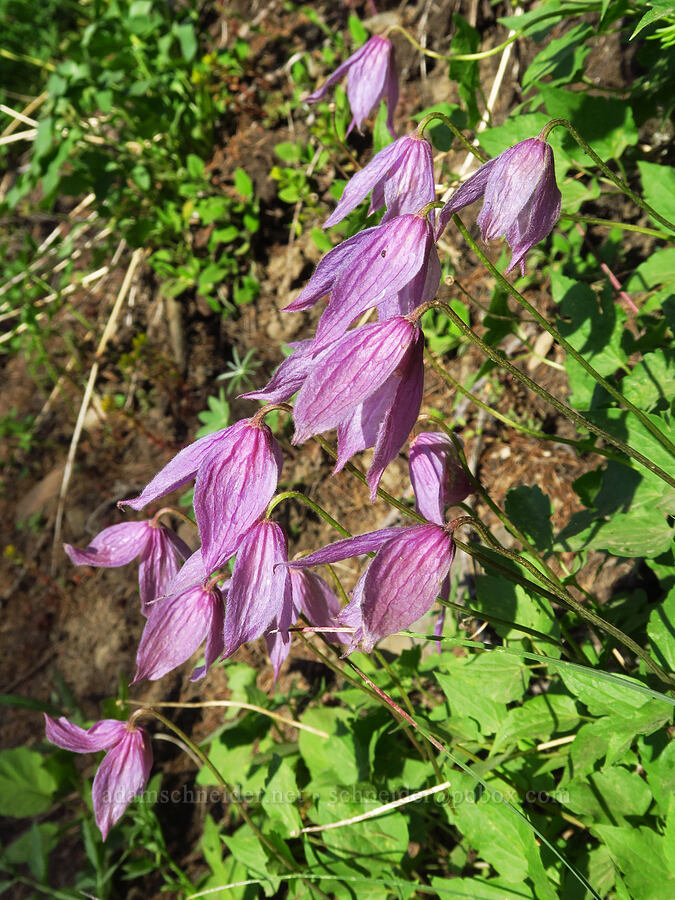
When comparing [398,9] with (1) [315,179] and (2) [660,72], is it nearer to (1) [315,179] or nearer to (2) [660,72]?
(1) [315,179]

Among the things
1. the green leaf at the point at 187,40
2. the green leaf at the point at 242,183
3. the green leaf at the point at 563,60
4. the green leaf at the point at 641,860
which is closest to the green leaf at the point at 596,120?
the green leaf at the point at 563,60

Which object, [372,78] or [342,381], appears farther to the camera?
[372,78]

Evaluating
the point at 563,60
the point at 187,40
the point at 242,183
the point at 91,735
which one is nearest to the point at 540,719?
the point at 91,735

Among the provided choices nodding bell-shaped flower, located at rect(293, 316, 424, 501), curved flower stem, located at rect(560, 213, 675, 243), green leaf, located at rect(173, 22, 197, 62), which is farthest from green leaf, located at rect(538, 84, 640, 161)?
green leaf, located at rect(173, 22, 197, 62)

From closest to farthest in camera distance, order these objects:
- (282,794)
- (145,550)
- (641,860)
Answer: (641,860)
(145,550)
(282,794)

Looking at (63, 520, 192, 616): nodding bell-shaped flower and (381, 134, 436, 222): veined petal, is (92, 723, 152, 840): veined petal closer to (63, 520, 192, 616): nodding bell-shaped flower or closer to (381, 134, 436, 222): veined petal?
(63, 520, 192, 616): nodding bell-shaped flower

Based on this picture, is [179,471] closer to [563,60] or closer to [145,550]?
[145,550]

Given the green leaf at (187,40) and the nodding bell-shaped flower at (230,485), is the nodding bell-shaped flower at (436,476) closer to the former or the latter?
the nodding bell-shaped flower at (230,485)
